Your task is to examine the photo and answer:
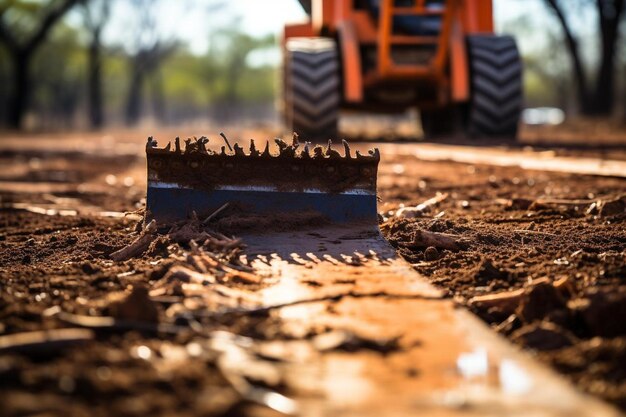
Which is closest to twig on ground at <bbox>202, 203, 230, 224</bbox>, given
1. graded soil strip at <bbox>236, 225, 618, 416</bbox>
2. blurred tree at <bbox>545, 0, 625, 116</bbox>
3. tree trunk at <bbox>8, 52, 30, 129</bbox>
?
graded soil strip at <bbox>236, 225, 618, 416</bbox>

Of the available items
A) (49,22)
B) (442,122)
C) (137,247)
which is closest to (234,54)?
(49,22)

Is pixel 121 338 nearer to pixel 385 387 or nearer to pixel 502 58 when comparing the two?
pixel 385 387

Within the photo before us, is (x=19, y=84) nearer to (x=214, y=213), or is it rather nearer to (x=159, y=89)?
Answer: (x=214, y=213)

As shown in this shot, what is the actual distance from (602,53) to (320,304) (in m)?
26.2

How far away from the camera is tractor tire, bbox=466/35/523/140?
12.7 metres

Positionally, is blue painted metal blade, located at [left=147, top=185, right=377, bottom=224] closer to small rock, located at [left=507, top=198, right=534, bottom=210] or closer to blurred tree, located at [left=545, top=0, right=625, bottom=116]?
small rock, located at [left=507, top=198, right=534, bottom=210]

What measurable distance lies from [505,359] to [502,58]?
1107cm

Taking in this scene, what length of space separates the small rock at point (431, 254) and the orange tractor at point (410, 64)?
336 inches

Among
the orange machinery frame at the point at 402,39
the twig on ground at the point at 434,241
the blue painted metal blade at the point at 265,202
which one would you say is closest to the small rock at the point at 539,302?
the twig on ground at the point at 434,241

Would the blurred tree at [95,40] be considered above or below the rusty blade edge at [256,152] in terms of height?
above

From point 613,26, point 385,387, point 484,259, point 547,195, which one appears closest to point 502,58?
point 547,195

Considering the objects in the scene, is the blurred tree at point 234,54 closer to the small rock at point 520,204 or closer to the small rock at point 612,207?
the small rock at point 520,204

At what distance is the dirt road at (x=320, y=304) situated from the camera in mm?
2113

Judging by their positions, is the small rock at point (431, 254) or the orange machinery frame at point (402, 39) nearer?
the small rock at point (431, 254)
